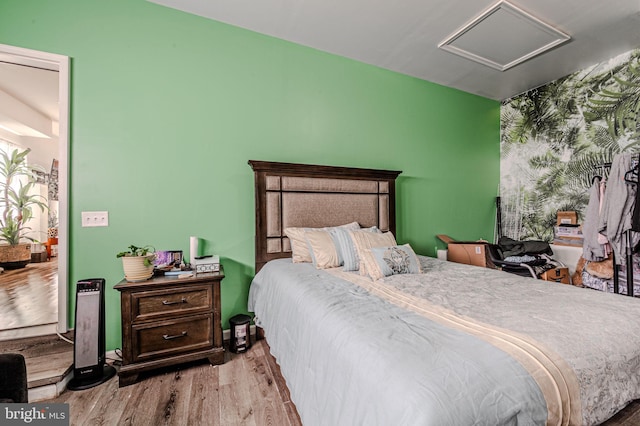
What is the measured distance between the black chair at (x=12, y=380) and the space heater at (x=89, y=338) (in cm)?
91

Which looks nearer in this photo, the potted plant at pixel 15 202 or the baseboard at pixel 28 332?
the baseboard at pixel 28 332

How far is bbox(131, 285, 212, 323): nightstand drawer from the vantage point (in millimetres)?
1868

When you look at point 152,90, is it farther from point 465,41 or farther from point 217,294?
point 465,41

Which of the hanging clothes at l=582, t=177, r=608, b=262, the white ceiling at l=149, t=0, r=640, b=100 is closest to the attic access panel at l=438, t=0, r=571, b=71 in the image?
the white ceiling at l=149, t=0, r=640, b=100

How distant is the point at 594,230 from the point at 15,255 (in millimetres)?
7044

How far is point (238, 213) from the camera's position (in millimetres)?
2588

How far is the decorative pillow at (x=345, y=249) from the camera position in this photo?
7.14 feet

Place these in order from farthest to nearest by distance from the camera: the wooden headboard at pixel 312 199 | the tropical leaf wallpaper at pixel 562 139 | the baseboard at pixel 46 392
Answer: the tropical leaf wallpaper at pixel 562 139 < the wooden headboard at pixel 312 199 < the baseboard at pixel 46 392

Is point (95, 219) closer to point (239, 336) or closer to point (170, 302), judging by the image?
point (170, 302)

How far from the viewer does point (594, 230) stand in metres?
2.65

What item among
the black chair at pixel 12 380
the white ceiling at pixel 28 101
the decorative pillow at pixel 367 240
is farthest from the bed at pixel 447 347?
the white ceiling at pixel 28 101

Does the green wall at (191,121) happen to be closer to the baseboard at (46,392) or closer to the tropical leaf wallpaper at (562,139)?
the baseboard at (46,392)

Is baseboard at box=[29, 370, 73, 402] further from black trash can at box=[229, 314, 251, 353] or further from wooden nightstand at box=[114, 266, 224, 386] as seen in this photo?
black trash can at box=[229, 314, 251, 353]

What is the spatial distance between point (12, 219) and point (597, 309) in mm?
5556
